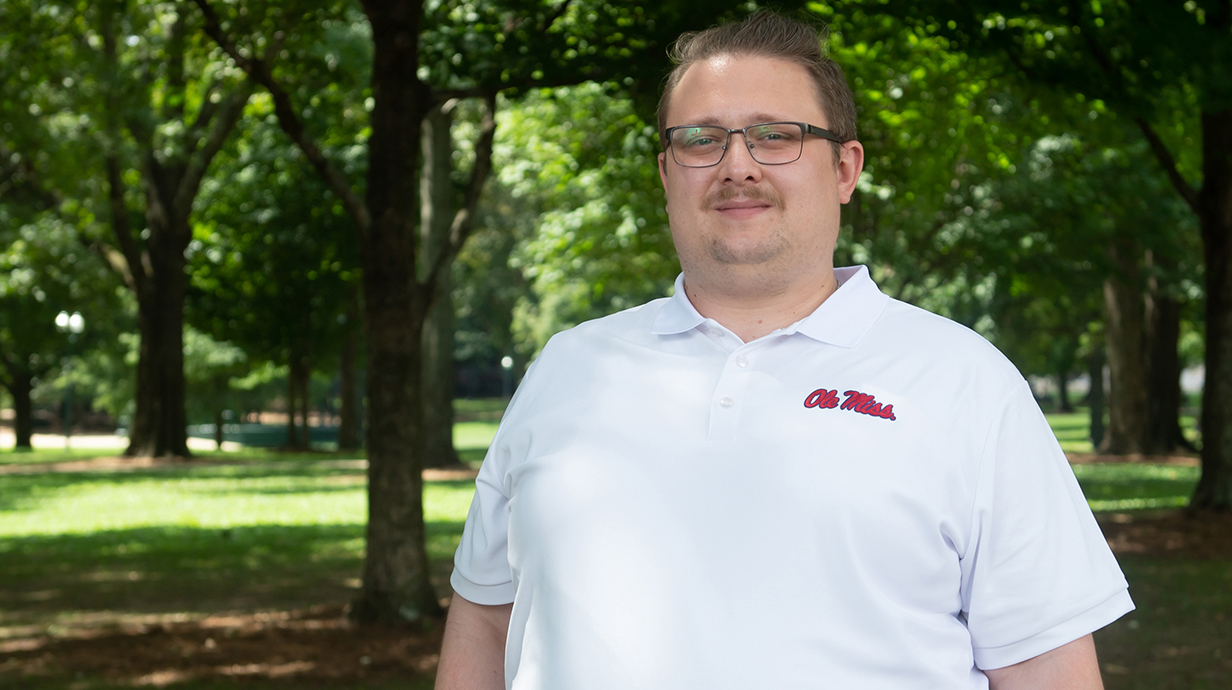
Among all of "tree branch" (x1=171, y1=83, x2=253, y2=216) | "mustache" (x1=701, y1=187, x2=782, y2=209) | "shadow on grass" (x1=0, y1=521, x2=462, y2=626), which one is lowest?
"shadow on grass" (x1=0, y1=521, x2=462, y2=626)

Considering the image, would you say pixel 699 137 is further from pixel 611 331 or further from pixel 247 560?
pixel 247 560

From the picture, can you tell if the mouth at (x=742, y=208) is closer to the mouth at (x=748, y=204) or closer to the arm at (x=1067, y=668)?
the mouth at (x=748, y=204)

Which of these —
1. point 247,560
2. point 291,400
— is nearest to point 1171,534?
point 247,560

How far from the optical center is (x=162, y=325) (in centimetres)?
2470

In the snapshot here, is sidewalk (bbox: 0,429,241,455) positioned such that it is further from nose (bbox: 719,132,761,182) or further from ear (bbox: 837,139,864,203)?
nose (bbox: 719,132,761,182)

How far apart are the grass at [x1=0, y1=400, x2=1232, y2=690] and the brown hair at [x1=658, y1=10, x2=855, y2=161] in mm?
5259

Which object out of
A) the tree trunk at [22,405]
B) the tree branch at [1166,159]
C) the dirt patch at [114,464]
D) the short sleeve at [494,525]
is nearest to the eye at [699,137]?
the short sleeve at [494,525]

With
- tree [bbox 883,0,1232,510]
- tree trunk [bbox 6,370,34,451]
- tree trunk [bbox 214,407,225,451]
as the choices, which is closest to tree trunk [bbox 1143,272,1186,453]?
tree [bbox 883,0,1232,510]

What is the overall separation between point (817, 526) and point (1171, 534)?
11854 mm

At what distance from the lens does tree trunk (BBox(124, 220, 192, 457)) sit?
24625 millimetres

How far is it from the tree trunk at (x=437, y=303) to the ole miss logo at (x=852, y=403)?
1725 cm

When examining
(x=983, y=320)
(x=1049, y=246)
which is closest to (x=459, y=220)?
(x=1049, y=246)

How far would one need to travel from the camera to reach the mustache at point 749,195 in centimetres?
204

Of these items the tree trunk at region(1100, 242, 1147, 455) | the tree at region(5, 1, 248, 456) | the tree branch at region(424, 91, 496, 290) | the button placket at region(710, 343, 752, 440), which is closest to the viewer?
the button placket at region(710, 343, 752, 440)
